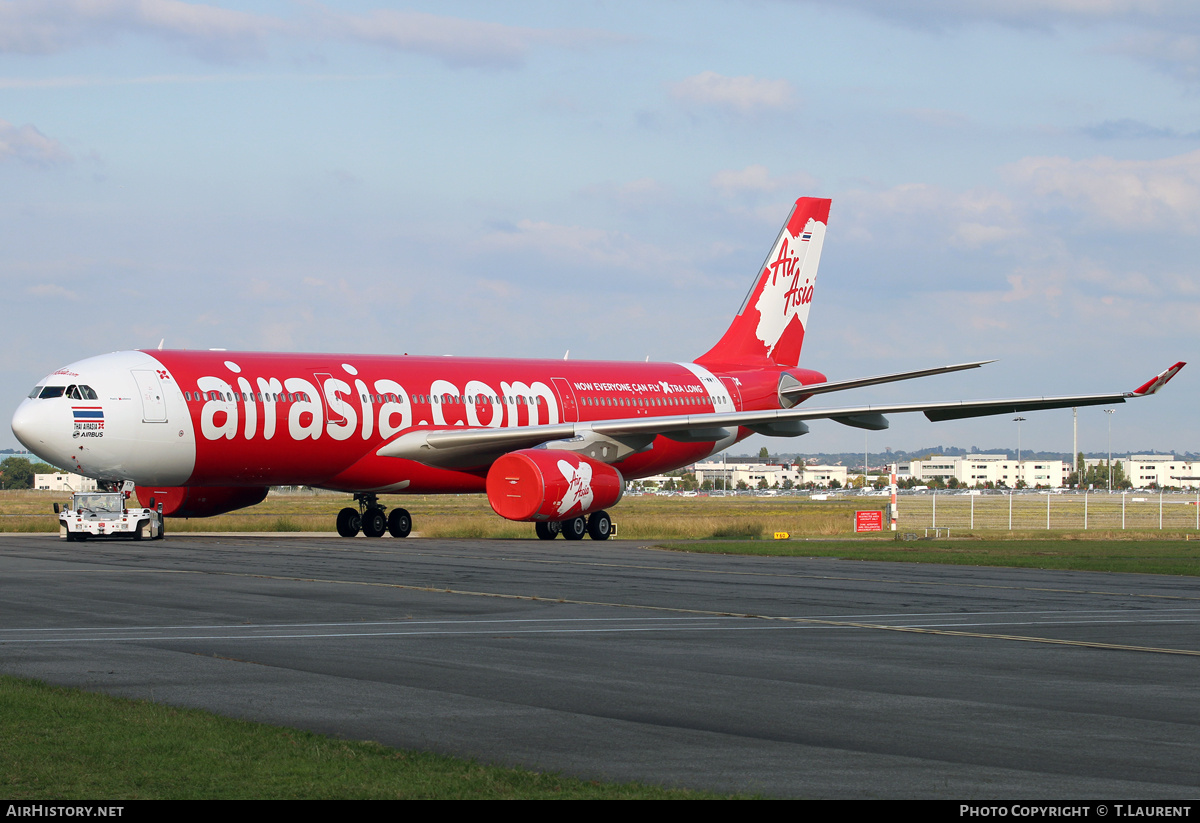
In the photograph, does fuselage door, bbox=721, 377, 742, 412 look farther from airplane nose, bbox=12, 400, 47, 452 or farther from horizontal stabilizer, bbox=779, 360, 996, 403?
airplane nose, bbox=12, 400, 47, 452

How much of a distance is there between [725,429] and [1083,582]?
1821cm

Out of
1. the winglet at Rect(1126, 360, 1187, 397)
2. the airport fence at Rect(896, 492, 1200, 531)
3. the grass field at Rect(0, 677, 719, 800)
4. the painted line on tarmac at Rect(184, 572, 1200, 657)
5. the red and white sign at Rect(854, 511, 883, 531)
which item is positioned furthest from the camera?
the airport fence at Rect(896, 492, 1200, 531)

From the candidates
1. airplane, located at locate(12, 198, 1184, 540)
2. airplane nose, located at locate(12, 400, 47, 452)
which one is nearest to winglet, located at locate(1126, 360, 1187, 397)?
airplane, located at locate(12, 198, 1184, 540)

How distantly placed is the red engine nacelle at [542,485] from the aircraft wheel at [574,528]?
2447 millimetres

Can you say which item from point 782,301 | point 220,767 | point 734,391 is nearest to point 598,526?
point 734,391

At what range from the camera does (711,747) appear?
27.9 feet

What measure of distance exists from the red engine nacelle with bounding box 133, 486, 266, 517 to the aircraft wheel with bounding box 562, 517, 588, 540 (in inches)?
309

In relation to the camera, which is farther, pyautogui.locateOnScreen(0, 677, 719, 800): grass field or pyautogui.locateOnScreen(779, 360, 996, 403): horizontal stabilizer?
pyautogui.locateOnScreen(779, 360, 996, 403): horizontal stabilizer

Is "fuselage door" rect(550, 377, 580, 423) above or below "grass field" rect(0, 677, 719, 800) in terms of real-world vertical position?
above

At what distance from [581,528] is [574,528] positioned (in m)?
0.19

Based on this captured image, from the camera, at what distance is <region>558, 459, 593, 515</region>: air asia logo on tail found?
111 ft

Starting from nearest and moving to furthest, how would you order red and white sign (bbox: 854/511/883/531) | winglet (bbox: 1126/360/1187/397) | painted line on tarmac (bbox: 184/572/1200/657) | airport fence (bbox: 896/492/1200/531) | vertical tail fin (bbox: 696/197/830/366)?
painted line on tarmac (bbox: 184/572/1200/657), winglet (bbox: 1126/360/1187/397), red and white sign (bbox: 854/511/883/531), vertical tail fin (bbox: 696/197/830/366), airport fence (bbox: 896/492/1200/531)

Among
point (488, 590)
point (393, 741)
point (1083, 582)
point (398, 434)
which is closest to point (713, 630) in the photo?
point (488, 590)

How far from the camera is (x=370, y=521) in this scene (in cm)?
3878
